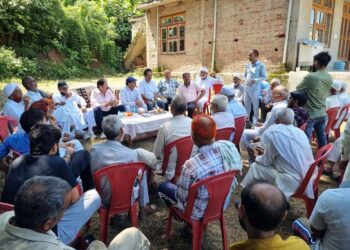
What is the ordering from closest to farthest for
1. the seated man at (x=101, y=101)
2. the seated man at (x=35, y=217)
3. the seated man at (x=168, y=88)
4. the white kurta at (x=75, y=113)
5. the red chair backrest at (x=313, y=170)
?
1. the seated man at (x=35, y=217)
2. the red chair backrest at (x=313, y=170)
3. the white kurta at (x=75, y=113)
4. the seated man at (x=101, y=101)
5. the seated man at (x=168, y=88)

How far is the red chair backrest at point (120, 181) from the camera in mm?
2311

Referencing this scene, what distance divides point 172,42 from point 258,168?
12846mm

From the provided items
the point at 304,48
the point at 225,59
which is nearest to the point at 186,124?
the point at 304,48

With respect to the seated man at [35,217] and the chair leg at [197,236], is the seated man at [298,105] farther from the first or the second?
the seated man at [35,217]

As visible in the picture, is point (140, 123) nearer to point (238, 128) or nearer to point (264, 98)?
point (238, 128)

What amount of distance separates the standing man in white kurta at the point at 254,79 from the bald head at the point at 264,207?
16.9ft

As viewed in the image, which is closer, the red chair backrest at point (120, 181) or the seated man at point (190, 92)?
the red chair backrest at point (120, 181)

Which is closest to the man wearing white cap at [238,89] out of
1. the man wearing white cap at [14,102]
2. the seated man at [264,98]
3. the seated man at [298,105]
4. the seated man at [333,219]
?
the seated man at [264,98]

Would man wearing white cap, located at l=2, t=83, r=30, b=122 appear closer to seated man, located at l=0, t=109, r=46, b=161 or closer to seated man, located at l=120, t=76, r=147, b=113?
seated man, located at l=0, t=109, r=46, b=161

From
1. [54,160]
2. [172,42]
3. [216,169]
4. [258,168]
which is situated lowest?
[258,168]

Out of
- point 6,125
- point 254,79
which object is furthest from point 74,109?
point 254,79

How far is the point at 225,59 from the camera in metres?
12.1

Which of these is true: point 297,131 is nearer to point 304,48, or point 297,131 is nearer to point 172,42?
point 304,48

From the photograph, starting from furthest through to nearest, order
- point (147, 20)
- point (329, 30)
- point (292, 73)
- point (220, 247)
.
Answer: point (147, 20)
point (329, 30)
point (292, 73)
point (220, 247)
